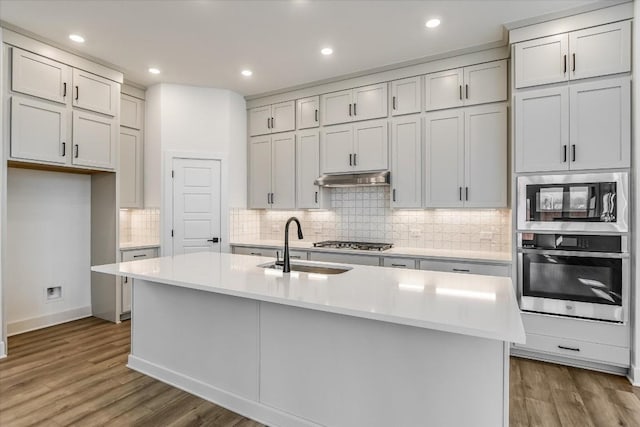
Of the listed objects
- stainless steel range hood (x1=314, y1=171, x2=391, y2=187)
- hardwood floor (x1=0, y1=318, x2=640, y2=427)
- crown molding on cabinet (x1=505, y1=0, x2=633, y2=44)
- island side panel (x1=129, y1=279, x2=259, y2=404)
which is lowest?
hardwood floor (x1=0, y1=318, x2=640, y2=427)

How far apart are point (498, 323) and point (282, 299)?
0.97 meters

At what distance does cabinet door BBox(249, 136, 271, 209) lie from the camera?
499 cm

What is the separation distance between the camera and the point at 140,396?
8.20 ft

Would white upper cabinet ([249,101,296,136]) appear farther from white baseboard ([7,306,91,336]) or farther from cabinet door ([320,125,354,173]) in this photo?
white baseboard ([7,306,91,336])

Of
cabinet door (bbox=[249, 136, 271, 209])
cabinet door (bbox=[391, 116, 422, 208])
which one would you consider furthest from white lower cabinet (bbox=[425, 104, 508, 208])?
cabinet door (bbox=[249, 136, 271, 209])

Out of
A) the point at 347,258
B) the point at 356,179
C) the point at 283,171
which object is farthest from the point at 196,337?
the point at 283,171

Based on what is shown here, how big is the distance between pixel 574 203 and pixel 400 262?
5.28 feet

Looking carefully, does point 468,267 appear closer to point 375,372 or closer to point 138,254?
point 375,372

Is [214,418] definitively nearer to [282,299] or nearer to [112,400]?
[112,400]

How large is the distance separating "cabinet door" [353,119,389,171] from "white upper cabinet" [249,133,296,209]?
0.93m

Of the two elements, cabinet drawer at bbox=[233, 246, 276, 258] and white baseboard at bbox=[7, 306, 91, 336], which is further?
cabinet drawer at bbox=[233, 246, 276, 258]

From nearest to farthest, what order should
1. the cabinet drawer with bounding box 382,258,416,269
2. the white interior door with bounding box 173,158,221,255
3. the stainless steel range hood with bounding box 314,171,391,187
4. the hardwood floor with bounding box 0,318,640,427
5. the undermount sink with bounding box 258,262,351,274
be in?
the hardwood floor with bounding box 0,318,640,427, the undermount sink with bounding box 258,262,351,274, the cabinet drawer with bounding box 382,258,416,269, the stainless steel range hood with bounding box 314,171,391,187, the white interior door with bounding box 173,158,221,255

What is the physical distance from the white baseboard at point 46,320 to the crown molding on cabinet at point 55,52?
9.12ft

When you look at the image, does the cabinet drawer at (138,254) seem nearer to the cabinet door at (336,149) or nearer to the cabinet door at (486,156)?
the cabinet door at (336,149)
